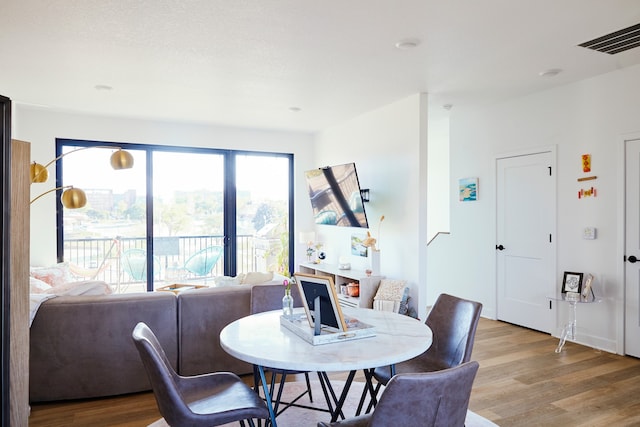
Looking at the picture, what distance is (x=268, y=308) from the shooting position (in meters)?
2.86

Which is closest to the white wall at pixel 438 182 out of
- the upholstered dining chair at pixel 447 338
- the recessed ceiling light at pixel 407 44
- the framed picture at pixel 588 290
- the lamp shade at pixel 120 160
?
the framed picture at pixel 588 290

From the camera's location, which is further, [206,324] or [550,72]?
[550,72]

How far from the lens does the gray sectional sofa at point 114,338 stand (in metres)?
2.97

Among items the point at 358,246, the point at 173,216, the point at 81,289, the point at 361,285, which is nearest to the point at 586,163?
the point at 361,285

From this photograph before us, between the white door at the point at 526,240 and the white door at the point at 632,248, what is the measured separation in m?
0.71

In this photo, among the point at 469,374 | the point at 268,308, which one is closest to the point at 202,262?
the point at 268,308

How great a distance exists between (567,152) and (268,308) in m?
3.63

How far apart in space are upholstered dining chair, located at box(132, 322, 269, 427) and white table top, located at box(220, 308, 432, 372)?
0.24 meters

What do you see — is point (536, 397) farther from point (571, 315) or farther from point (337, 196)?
point (337, 196)

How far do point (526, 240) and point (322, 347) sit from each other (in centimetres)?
388

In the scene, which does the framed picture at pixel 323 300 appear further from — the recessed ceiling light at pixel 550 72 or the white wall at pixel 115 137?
the white wall at pixel 115 137

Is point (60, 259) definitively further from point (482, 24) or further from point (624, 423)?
point (624, 423)

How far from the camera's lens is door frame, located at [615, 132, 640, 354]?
3918mm

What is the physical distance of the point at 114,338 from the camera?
3.08 meters
